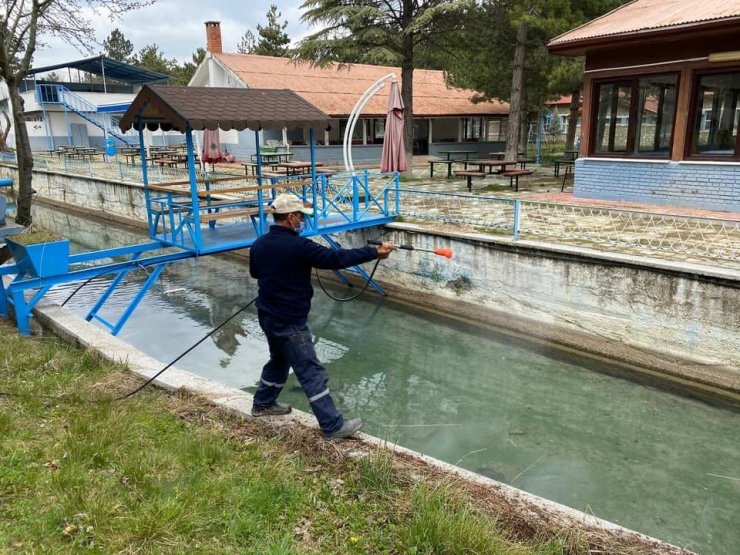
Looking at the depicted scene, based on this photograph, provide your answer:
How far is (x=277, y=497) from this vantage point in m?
3.48

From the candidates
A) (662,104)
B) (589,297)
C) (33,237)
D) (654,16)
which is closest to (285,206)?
(33,237)

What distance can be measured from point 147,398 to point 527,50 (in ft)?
57.1

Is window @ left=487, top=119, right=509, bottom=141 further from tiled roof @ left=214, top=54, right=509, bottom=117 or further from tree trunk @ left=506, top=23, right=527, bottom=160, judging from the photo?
tree trunk @ left=506, top=23, right=527, bottom=160

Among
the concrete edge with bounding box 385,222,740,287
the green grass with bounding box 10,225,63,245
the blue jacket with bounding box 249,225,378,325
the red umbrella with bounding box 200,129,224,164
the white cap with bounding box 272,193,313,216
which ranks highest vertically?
the red umbrella with bounding box 200,129,224,164

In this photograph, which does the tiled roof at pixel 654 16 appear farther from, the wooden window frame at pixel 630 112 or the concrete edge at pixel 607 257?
the concrete edge at pixel 607 257

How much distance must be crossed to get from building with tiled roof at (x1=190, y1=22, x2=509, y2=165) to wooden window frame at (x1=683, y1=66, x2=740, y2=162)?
1362cm

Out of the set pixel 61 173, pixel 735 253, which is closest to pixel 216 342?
pixel 735 253

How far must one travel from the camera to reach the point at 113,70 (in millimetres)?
37938

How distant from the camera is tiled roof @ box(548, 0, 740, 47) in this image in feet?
33.4

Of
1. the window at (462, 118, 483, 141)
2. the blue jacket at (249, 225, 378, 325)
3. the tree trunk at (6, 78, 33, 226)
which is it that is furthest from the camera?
the window at (462, 118, 483, 141)

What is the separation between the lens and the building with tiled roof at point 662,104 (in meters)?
10.7

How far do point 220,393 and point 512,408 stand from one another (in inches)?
141

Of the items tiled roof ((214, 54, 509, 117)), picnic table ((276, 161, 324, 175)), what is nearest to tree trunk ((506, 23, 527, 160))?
picnic table ((276, 161, 324, 175))

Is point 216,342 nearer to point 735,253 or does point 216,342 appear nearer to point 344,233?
point 344,233
